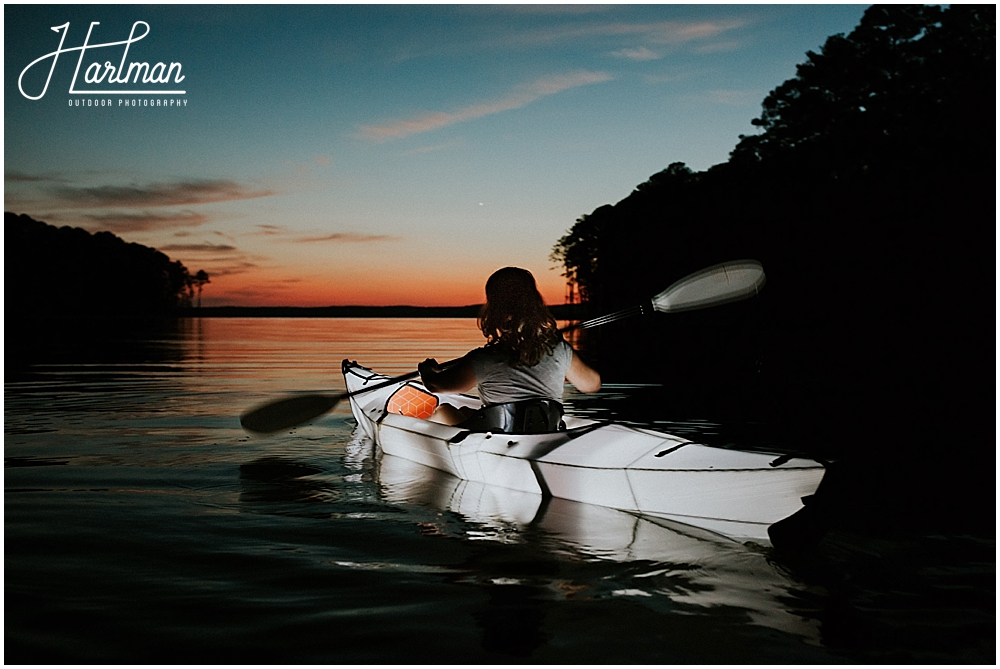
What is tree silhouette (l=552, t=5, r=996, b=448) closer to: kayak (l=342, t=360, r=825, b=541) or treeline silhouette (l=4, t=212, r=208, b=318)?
kayak (l=342, t=360, r=825, b=541)

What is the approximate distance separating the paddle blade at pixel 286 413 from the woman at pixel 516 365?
1.53 meters

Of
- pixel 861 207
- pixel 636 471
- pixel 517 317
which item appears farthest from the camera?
pixel 861 207

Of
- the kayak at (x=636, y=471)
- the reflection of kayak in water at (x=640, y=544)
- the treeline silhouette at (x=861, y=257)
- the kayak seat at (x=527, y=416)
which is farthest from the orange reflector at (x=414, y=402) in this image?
the treeline silhouette at (x=861, y=257)

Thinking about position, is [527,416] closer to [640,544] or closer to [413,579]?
[640,544]

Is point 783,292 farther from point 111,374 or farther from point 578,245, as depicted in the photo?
point 578,245

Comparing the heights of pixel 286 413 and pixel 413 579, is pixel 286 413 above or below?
above

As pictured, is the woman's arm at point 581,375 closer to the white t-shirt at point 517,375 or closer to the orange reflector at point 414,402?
the white t-shirt at point 517,375

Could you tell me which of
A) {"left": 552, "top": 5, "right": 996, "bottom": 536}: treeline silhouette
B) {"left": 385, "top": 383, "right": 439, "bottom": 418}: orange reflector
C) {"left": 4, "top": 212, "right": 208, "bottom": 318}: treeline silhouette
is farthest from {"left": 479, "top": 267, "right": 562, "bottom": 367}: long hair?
{"left": 4, "top": 212, "right": 208, "bottom": 318}: treeline silhouette

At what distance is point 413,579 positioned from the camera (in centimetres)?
388

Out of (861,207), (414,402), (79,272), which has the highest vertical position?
(79,272)

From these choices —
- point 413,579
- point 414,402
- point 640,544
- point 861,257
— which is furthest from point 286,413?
point 861,257

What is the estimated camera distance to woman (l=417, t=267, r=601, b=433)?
17.7 ft

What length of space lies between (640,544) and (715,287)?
1872 mm

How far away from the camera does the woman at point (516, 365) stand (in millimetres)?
5398
